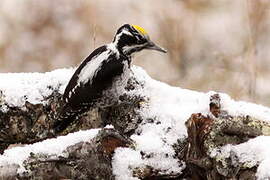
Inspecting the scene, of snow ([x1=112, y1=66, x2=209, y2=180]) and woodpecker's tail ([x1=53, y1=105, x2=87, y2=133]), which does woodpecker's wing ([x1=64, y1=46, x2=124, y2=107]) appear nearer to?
woodpecker's tail ([x1=53, y1=105, x2=87, y2=133])

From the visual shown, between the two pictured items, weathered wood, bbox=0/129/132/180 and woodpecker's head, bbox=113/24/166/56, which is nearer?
weathered wood, bbox=0/129/132/180

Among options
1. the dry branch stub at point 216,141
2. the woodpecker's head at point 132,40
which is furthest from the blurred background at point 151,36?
the dry branch stub at point 216,141

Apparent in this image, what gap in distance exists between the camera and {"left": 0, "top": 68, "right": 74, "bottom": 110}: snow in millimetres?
3455

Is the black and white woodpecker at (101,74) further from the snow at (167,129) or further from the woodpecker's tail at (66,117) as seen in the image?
the snow at (167,129)

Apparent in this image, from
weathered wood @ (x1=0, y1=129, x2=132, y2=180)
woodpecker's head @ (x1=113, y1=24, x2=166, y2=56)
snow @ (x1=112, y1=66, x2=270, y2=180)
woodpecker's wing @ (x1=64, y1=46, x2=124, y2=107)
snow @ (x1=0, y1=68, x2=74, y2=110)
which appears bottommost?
weathered wood @ (x1=0, y1=129, x2=132, y2=180)

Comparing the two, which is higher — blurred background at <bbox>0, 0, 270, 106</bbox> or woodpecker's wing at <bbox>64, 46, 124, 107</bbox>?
blurred background at <bbox>0, 0, 270, 106</bbox>

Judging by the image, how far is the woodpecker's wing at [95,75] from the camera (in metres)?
3.68

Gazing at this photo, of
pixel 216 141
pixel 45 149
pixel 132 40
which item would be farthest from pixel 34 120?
pixel 216 141

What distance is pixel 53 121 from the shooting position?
345 cm

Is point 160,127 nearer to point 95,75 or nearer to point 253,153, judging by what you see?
point 253,153

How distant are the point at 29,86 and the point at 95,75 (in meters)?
0.43

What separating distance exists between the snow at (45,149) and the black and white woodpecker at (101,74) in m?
0.60

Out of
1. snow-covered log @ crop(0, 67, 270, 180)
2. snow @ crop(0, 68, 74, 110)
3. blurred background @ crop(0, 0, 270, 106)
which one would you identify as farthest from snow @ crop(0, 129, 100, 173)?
blurred background @ crop(0, 0, 270, 106)

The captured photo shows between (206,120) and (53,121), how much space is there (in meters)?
0.93
